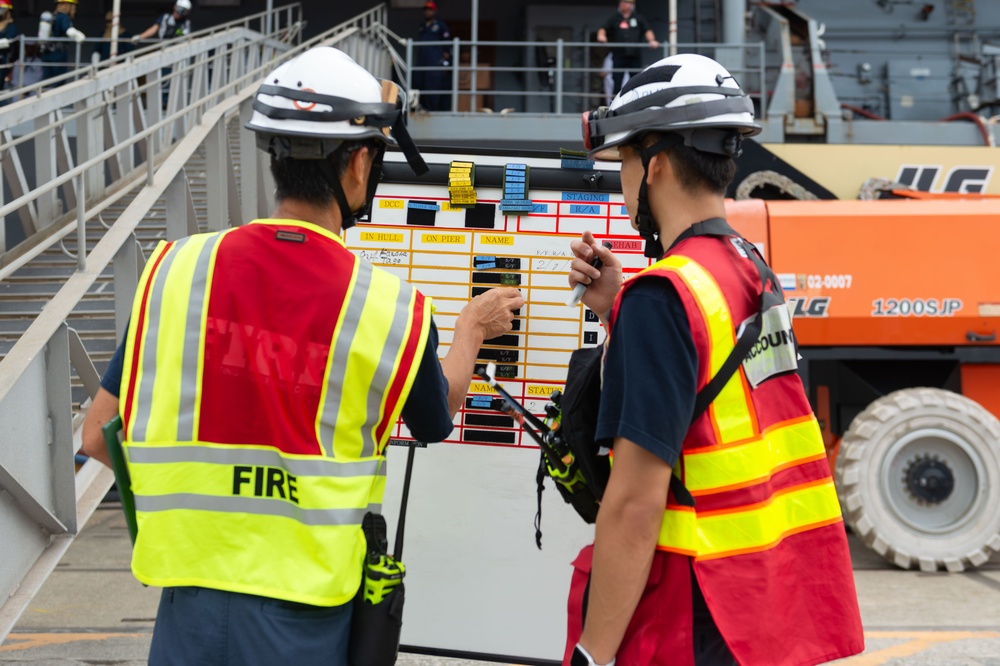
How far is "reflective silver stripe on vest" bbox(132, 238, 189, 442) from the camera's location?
213 centimetres

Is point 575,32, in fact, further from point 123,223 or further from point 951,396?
point 123,223

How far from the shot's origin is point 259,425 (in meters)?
2.09

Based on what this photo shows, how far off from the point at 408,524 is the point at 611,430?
74.5 inches

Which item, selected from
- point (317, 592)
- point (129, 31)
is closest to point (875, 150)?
point (317, 592)

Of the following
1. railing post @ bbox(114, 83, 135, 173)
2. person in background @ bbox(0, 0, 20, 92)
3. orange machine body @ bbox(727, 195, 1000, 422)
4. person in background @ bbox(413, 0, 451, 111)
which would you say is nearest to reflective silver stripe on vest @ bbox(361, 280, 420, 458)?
orange machine body @ bbox(727, 195, 1000, 422)

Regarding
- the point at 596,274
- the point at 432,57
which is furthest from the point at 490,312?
the point at 432,57

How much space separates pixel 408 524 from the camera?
12.2ft

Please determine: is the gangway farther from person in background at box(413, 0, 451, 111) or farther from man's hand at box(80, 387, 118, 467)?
person in background at box(413, 0, 451, 111)

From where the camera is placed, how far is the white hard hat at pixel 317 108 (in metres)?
2.22

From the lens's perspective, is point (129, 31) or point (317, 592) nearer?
point (317, 592)

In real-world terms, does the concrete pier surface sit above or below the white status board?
below

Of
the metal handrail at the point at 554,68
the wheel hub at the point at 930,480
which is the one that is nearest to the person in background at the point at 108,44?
the metal handrail at the point at 554,68

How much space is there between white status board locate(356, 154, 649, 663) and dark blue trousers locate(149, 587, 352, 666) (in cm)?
152

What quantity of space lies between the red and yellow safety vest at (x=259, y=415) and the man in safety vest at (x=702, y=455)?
0.54 m
